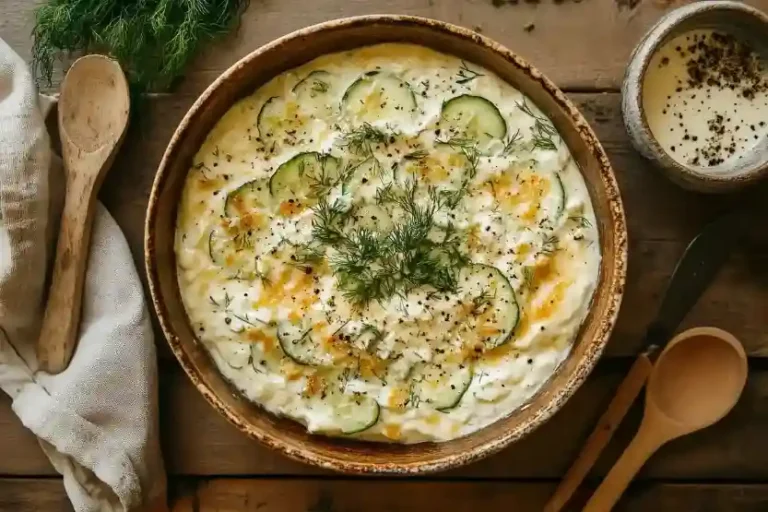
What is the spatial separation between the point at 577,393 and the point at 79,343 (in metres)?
1.16

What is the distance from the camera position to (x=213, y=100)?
176 cm

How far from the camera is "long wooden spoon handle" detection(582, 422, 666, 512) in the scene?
6.21 ft

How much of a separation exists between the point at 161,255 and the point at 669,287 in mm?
1163

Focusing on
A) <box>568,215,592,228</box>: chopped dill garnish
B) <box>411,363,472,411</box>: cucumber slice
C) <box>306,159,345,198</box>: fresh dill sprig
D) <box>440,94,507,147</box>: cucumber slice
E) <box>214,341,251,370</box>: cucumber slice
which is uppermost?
<box>440,94,507,147</box>: cucumber slice

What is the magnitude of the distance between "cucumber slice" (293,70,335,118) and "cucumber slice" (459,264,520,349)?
47cm

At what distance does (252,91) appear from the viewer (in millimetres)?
1853

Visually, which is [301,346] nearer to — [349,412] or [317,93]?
[349,412]

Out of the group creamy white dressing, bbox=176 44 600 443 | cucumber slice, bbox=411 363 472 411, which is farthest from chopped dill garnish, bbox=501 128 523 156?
cucumber slice, bbox=411 363 472 411

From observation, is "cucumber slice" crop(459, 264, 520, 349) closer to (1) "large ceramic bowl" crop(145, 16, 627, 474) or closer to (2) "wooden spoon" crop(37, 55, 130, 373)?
(1) "large ceramic bowl" crop(145, 16, 627, 474)

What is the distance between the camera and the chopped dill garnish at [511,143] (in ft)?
5.91

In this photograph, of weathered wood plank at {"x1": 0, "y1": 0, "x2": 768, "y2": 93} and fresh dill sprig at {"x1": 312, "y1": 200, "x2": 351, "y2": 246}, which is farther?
weathered wood plank at {"x1": 0, "y1": 0, "x2": 768, "y2": 93}

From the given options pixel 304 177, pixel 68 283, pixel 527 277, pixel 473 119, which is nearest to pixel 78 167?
pixel 68 283

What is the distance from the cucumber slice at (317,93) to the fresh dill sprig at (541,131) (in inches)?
16.5

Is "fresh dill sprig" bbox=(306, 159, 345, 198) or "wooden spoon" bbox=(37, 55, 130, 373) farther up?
"fresh dill sprig" bbox=(306, 159, 345, 198)
